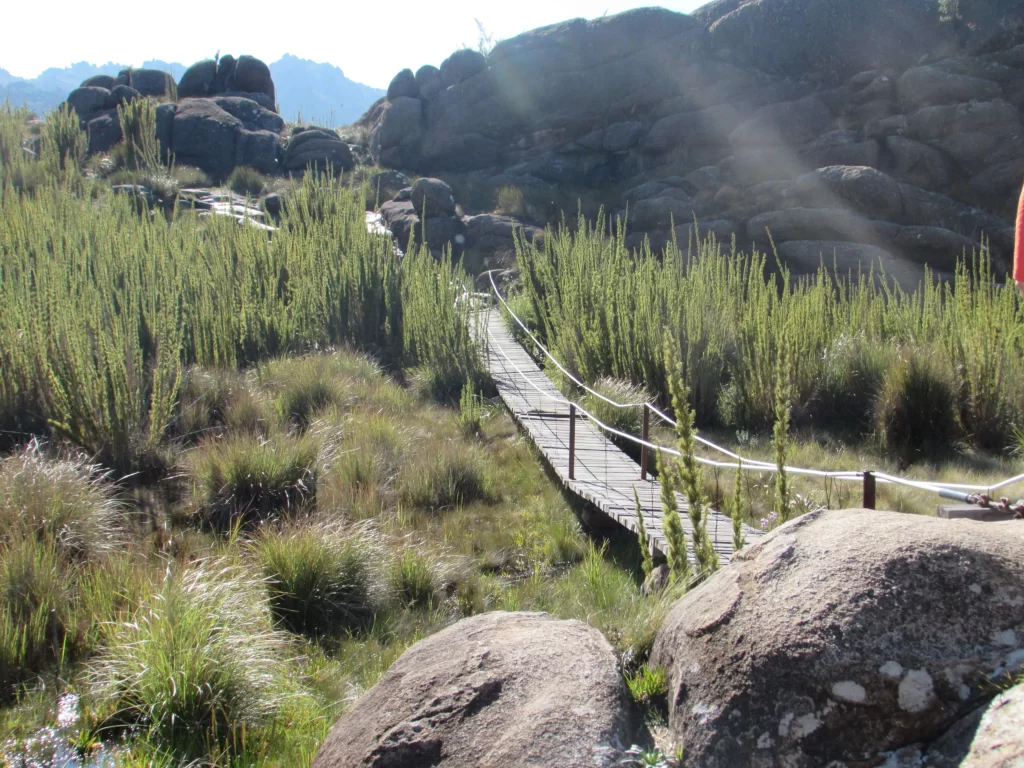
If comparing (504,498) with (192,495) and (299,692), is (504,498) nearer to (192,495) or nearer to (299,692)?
(192,495)

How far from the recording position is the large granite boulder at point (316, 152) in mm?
24484

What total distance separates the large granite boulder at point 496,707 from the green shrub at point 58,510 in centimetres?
265

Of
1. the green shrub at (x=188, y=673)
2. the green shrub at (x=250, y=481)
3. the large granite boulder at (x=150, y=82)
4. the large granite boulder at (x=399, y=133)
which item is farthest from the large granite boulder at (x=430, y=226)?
the green shrub at (x=188, y=673)

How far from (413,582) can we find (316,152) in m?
21.7

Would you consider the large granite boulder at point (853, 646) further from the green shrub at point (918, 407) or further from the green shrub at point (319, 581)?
the green shrub at point (918, 407)

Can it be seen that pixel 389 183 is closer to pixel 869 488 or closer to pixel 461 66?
pixel 461 66

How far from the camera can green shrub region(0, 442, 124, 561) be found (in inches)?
184

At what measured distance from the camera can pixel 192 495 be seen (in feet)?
19.9

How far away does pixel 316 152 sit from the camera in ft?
81.4

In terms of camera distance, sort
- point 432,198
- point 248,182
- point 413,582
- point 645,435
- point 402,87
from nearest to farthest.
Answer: point 413,582, point 645,435, point 432,198, point 248,182, point 402,87

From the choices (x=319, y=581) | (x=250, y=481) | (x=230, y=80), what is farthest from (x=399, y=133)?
(x=319, y=581)

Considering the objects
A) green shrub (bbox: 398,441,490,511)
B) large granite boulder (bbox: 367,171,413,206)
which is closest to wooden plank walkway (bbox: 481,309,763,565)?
green shrub (bbox: 398,441,490,511)

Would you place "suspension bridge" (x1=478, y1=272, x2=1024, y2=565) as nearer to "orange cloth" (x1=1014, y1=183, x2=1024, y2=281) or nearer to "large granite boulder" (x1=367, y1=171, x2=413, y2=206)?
"orange cloth" (x1=1014, y1=183, x2=1024, y2=281)

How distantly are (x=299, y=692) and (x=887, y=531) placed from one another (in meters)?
2.48
